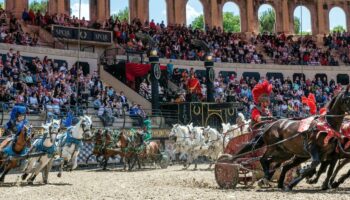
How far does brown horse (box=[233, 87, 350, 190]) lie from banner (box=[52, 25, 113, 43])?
22302 millimetres

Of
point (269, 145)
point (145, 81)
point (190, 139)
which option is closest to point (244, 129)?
point (190, 139)

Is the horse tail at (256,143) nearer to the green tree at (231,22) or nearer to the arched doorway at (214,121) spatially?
the arched doorway at (214,121)

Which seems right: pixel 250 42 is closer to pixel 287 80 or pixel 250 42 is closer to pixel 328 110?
pixel 287 80

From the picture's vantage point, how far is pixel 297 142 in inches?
510

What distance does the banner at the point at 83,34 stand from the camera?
34.1 metres

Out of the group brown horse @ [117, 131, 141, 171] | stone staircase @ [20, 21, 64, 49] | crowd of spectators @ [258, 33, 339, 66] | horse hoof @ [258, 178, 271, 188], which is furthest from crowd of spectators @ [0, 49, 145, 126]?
crowd of spectators @ [258, 33, 339, 66]

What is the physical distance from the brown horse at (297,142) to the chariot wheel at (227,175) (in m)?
0.43

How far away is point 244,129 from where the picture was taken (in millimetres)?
20234

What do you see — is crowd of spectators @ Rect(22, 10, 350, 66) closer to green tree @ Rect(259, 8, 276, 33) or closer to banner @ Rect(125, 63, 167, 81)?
banner @ Rect(125, 63, 167, 81)

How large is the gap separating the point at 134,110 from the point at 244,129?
943cm

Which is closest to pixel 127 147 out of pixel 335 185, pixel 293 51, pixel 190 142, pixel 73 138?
pixel 190 142

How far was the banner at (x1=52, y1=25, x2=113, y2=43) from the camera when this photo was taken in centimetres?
3406

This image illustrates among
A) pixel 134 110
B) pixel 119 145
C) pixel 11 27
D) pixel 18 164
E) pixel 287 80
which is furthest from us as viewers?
pixel 287 80

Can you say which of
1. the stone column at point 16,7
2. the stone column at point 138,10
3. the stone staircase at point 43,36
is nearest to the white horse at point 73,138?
the stone staircase at point 43,36
